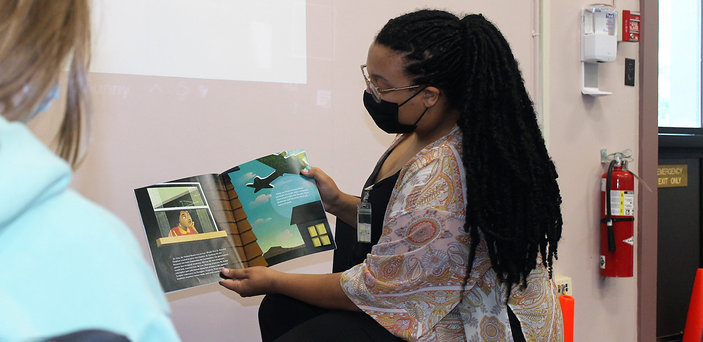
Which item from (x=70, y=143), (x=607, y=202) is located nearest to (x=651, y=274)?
(x=607, y=202)

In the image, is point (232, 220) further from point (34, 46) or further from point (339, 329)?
point (34, 46)

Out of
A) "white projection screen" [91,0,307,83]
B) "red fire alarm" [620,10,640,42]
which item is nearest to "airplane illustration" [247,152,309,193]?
"white projection screen" [91,0,307,83]

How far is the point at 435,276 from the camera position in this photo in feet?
4.18

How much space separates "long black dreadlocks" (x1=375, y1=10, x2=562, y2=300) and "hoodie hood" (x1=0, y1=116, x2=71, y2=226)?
2.96 ft

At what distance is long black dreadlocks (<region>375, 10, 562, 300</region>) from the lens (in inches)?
49.8

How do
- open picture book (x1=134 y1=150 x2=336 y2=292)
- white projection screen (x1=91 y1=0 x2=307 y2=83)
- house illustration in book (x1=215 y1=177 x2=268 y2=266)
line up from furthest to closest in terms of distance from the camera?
white projection screen (x1=91 y1=0 x2=307 y2=83) → house illustration in book (x1=215 y1=177 x2=268 y2=266) → open picture book (x1=134 y1=150 x2=336 y2=292)

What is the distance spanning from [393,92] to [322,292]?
1.59 ft

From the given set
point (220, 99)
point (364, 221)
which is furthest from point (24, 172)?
point (220, 99)

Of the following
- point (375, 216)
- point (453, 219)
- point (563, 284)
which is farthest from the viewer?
point (563, 284)

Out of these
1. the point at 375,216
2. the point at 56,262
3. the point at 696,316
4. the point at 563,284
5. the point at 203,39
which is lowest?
the point at 696,316

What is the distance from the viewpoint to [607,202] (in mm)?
2891

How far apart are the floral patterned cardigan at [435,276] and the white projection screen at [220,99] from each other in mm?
838

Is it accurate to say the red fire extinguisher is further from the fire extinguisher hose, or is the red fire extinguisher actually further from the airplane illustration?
the airplane illustration

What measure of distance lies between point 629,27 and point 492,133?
204 cm
